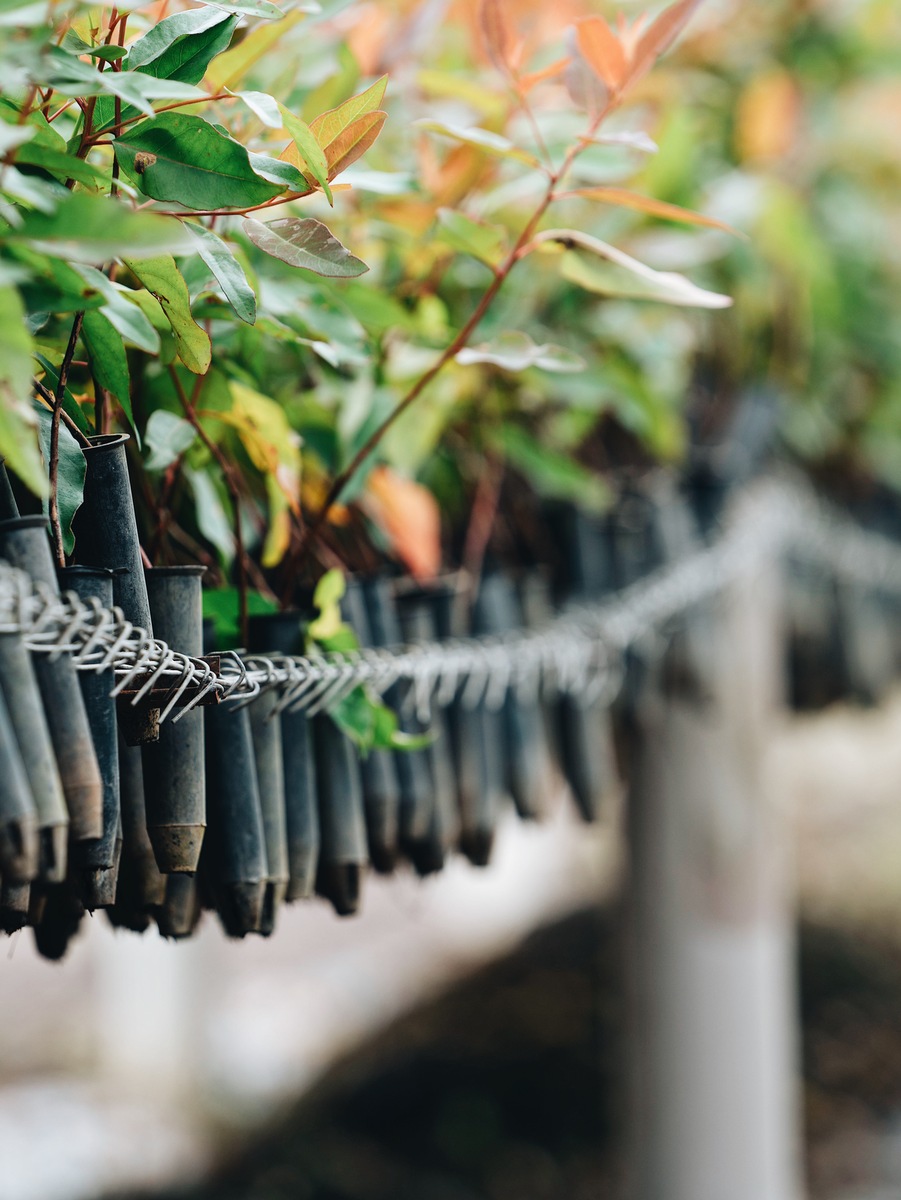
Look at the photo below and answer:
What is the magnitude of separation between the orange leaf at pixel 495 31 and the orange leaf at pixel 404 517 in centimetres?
23

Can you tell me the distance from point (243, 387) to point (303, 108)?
0.19m

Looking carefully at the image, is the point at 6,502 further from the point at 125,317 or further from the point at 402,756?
the point at 402,756

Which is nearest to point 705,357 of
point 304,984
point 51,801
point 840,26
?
point 840,26

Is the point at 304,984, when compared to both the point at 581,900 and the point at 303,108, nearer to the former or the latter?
the point at 581,900

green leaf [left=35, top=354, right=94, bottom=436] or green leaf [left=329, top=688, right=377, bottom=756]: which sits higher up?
green leaf [left=35, top=354, right=94, bottom=436]

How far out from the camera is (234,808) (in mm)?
392

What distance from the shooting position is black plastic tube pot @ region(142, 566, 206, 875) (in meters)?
0.36

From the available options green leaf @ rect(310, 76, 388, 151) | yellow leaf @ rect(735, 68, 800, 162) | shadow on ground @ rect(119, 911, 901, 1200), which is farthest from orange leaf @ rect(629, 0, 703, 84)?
shadow on ground @ rect(119, 911, 901, 1200)

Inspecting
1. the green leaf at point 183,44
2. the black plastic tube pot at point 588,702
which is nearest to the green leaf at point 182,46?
the green leaf at point 183,44

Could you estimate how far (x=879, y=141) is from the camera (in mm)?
1157

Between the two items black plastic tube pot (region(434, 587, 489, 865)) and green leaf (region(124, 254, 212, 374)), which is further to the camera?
black plastic tube pot (region(434, 587, 489, 865))

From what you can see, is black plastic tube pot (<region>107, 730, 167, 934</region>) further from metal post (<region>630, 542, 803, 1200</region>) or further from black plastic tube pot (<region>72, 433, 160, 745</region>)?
metal post (<region>630, 542, 803, 1200</region>)

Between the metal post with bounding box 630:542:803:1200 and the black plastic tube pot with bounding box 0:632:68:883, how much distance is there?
0.81m

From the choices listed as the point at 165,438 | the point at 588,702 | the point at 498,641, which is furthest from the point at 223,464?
the point at 588,702
